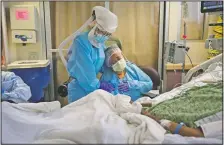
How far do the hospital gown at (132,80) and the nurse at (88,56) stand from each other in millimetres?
80

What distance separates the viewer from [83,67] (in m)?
1.57

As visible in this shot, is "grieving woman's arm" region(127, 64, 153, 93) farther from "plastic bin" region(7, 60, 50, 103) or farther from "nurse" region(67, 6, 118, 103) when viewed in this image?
"plastic bin" region(7, 60, 50, 103)

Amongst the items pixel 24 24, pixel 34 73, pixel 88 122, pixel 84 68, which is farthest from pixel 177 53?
pixel 24 24

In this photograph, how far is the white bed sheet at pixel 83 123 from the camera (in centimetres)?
74

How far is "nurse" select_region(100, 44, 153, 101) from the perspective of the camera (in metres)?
1.58

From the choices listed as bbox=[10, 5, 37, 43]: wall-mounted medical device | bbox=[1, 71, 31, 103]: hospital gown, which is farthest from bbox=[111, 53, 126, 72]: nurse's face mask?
bbox=[10, 5, 37, 43]: wall-mounted medical device

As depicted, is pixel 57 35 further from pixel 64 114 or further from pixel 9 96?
pixel 64 114

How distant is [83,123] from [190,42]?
182 cm

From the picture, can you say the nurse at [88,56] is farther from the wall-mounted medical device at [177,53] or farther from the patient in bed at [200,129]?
the patient in bed at [200,129]

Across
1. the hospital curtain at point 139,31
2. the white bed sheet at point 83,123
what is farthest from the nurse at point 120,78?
the hospital curtain at point 139,31

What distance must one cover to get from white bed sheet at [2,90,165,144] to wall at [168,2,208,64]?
1224 mm

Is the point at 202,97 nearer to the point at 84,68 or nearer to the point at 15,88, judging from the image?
the point at 84,68

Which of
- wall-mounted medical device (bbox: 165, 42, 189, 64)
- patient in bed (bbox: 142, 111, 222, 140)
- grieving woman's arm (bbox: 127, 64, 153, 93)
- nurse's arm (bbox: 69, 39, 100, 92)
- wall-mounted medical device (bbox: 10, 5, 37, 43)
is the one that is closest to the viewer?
patient in bed (bbox: 142, 111, 222, 140)

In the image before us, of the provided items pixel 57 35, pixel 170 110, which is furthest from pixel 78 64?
pixel 57 35
